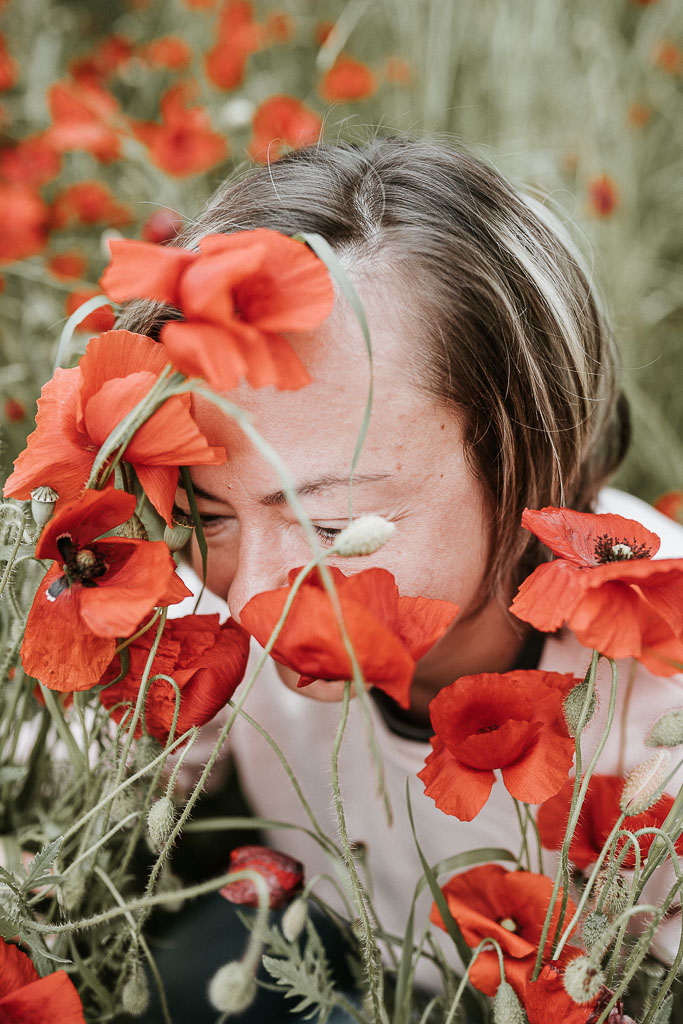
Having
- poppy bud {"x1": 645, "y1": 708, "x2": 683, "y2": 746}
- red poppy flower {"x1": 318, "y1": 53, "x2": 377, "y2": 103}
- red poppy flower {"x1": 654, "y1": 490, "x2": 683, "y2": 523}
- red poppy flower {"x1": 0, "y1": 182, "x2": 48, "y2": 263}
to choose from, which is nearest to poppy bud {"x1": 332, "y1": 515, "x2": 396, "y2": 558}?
poppy bud {"x1": 645, "y1": 708, "x2": 683, "y2": 746}

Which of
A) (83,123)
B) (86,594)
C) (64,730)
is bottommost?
(64,730)

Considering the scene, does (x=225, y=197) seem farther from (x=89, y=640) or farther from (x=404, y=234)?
(x=89, y=640)

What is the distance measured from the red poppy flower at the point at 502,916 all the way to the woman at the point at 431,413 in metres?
0.14

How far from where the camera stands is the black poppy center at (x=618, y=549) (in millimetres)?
488

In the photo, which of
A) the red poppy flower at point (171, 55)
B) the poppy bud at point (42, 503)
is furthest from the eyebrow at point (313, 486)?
the red poppy flower at point (171, 55)

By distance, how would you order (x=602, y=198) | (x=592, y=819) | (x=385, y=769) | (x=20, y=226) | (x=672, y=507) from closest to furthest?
1. (x=592, y=819)
2. (x=385, y=769)
3. (x=672, y=507)
4. (x=20, y=226)
5. (x=602, y=198)

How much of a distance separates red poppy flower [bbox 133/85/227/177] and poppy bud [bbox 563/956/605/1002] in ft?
4.21

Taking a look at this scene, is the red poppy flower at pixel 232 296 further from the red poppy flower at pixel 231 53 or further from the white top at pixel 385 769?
the red poppy flower at pixel 231 53

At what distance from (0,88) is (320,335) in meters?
1.58

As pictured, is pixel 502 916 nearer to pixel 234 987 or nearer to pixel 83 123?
pixel 234 987

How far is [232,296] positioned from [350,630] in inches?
6.9

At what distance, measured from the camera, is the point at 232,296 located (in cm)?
43

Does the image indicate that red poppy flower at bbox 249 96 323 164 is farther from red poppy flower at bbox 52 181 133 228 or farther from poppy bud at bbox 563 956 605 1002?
poppy bud at bbox 563 956 605 1002

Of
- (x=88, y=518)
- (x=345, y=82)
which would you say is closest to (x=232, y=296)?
(x=88, y=518)
